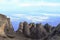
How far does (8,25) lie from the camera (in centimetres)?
5506

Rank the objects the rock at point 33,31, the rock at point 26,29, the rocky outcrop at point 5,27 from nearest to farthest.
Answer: the rocky outcrop at point 5,27
the rock at point 33,31
the rock at point 26,29

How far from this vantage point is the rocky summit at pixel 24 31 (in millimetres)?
52656

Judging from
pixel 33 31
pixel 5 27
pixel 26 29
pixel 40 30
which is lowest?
pixel 33 31

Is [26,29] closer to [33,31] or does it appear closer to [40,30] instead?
[33,31]

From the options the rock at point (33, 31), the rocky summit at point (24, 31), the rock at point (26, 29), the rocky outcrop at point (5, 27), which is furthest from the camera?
the rock at point (26, 29)

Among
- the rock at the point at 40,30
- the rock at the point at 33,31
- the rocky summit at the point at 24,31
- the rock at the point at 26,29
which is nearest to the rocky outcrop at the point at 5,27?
the rocky summit at the point at 24,31

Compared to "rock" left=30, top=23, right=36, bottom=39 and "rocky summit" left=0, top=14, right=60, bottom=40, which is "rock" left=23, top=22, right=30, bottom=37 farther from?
"rock" left=30, top=23, right=36, bottom=39

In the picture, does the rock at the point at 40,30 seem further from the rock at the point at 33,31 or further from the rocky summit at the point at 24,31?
the rock at the point at 33,31

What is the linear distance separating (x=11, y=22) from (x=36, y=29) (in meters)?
4.18

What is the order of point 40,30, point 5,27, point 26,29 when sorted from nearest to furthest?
1. point 5,27
2. point 40,30
3. point 26,29

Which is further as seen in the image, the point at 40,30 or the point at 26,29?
the point at 26,29

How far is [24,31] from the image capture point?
5825 cm

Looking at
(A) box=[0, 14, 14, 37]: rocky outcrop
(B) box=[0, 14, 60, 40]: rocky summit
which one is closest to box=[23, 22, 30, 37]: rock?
(B) box=[0, 14, 60, 40]: rocky summit

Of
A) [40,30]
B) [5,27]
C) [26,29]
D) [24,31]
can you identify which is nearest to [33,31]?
[40,30]
